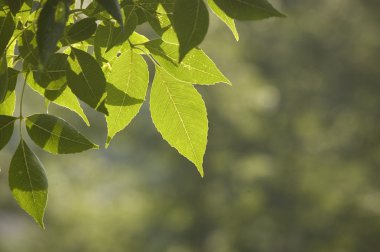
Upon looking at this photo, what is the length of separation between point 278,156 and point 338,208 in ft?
5.21

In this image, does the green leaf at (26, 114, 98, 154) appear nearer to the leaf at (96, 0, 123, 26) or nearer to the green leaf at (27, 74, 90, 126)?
the green leaf at (27, 74, 90, 126)

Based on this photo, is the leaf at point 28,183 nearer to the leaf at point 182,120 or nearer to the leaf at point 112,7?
the leaf at point 182,120

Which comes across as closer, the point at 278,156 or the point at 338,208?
the point at 338,208

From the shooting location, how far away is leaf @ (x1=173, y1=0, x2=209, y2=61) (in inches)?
27.9

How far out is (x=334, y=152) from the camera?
1125 centimetres

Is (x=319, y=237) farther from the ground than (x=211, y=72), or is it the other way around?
(x=211, y=72)

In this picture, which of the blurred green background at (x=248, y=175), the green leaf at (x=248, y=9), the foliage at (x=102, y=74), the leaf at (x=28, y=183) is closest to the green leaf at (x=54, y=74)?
the foliage at (x=102, y=74)

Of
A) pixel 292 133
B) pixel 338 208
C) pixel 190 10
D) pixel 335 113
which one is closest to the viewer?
pixel 190 10

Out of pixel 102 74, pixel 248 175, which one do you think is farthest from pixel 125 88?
pixel 248 175

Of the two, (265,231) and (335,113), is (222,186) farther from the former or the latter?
(335,113)

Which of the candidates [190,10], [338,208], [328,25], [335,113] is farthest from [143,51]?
[328,25]

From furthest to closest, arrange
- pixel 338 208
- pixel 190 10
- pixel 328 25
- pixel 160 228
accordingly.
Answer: pixel 328 25 < pixel 160 228 < pixel 338 208 < pixel 190 10

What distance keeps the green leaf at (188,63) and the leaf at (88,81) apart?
0.11 meters

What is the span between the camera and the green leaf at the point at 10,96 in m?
0.86
